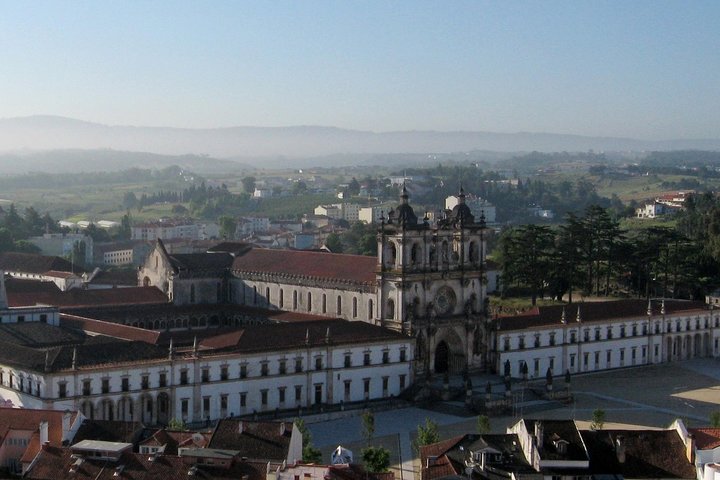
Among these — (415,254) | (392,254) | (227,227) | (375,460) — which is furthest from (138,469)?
(227,227)

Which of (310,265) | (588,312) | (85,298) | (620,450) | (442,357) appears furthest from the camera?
(588,312)

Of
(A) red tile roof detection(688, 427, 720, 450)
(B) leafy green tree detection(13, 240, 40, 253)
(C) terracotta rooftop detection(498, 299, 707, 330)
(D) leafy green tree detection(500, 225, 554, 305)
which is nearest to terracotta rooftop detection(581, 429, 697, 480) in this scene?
(A) red tile roof detection(688, 427, 720, 450)

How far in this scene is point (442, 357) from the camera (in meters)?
74.4

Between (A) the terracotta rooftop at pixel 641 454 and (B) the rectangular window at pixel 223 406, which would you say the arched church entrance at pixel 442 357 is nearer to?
(B) the rectangular window at pixel 223 406

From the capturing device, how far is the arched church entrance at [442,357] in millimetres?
74000

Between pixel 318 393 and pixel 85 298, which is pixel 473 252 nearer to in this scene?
pixel 318 393

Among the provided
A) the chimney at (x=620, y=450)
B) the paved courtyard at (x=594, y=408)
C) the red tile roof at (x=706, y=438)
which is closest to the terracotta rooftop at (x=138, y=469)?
the paved courtyard at (x=594, y=408)

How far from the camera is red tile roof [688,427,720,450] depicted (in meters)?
44.2

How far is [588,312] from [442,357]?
11.8 metres

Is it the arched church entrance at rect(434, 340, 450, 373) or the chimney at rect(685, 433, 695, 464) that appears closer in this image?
the chimney at rect(685, 433, 695, 464)

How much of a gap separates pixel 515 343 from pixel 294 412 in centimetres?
1723

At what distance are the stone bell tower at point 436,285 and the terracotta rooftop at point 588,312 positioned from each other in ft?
8.63

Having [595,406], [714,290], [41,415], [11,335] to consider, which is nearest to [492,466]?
[41,415]

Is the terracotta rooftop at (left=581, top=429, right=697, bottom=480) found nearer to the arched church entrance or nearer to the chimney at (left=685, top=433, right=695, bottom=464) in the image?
the chimney at (left=685, top=433, right=695, bottom=464)
